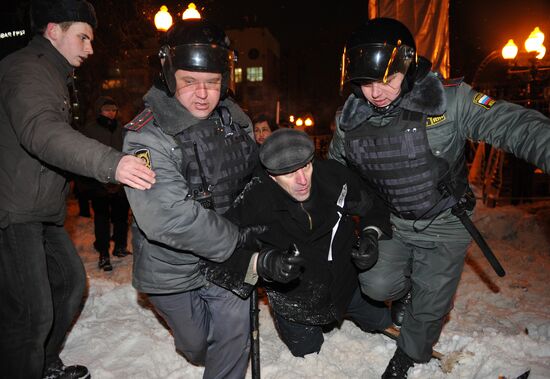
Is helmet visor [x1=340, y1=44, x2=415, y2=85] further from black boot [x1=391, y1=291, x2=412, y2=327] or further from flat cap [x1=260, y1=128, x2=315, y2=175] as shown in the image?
black boot [x1=391, y1=291, x2=412, y2=327]

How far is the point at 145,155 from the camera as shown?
2.27m

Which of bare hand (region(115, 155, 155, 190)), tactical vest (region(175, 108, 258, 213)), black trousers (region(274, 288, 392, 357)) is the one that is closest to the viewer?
bare hand (region(115, 155, 155, 190))

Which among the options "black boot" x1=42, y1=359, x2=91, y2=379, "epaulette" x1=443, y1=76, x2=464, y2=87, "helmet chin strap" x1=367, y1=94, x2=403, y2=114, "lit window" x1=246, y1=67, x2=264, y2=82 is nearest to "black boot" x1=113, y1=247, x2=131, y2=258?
"black boot" x1=42, y1=359, x2=91, y2=379

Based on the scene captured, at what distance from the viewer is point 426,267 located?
3.07 metres

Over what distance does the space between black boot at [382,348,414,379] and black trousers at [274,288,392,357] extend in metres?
0.54

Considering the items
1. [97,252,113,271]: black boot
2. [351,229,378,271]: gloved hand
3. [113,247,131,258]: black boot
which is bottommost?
[113,247,131,258]: black boot

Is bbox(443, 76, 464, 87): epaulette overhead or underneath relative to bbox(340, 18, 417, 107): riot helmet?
underneath

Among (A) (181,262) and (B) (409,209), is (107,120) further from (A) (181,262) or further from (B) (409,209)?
(B) (409,209)

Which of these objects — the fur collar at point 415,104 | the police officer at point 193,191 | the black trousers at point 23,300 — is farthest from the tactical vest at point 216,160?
the black trousers at point 23,300

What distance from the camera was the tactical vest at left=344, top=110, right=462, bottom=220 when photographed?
9.07 ft

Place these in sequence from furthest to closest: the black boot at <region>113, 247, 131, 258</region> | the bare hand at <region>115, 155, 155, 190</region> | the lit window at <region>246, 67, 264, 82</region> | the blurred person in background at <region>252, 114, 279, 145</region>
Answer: the lit window at <region>246, 67, 264, 82</region> < the black boot at <region>113, 247, 131, 258</region> < the blurred person in background at <region>252, 114, 279, 145</region> < the bare hand at <region>115, 155, 155, 190</region>

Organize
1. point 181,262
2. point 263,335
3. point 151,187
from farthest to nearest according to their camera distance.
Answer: point 263,335 < point 181,262 < point 151,187

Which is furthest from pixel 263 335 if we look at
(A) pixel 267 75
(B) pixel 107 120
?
(A) pixel 267 75

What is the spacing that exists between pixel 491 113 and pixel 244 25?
4600 centimetres
